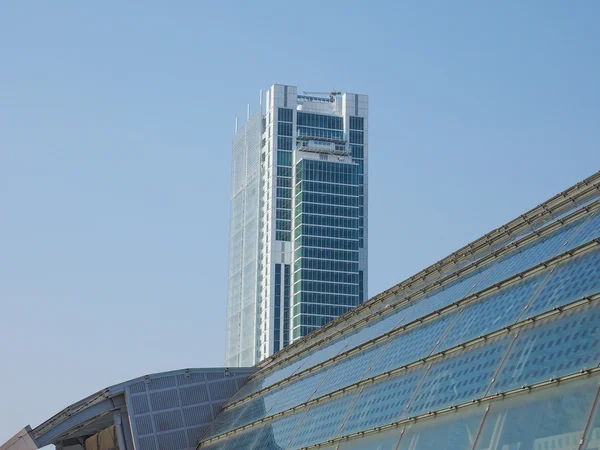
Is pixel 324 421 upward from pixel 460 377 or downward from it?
upward

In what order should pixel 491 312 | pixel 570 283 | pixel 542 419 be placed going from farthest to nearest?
pixel 491 312 < pixel 570 283 < pixel 542 419

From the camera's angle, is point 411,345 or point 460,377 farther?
point 411,345

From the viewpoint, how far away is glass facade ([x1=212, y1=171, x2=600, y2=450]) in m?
24.7

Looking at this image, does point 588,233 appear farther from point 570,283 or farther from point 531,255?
point 531,255

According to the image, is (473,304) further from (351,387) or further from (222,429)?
(222,429)

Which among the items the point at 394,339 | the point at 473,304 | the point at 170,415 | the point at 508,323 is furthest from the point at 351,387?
the point at 170,415

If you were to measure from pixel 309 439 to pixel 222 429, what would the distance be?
16219 millimetres

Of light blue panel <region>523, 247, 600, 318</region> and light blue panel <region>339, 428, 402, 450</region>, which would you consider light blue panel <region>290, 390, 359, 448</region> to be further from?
light blue panel <region>523, 247, 600, 318</region>

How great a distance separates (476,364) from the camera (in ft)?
97.8

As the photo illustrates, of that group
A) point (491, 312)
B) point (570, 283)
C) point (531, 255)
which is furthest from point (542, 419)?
point (531, 255)

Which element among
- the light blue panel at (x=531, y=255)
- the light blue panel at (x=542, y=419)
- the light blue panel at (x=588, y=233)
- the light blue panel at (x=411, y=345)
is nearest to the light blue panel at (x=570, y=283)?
the light blue panel at (x=588, y=233)

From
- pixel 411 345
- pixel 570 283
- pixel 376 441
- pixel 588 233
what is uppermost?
pixel 588 233

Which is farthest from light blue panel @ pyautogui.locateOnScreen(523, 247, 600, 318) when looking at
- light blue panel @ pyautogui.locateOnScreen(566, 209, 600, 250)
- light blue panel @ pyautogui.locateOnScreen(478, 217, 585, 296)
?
light blue panel @ pyautogui.locateOnScreen(478, 217, 585, 296)

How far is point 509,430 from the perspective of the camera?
82.7 feet
